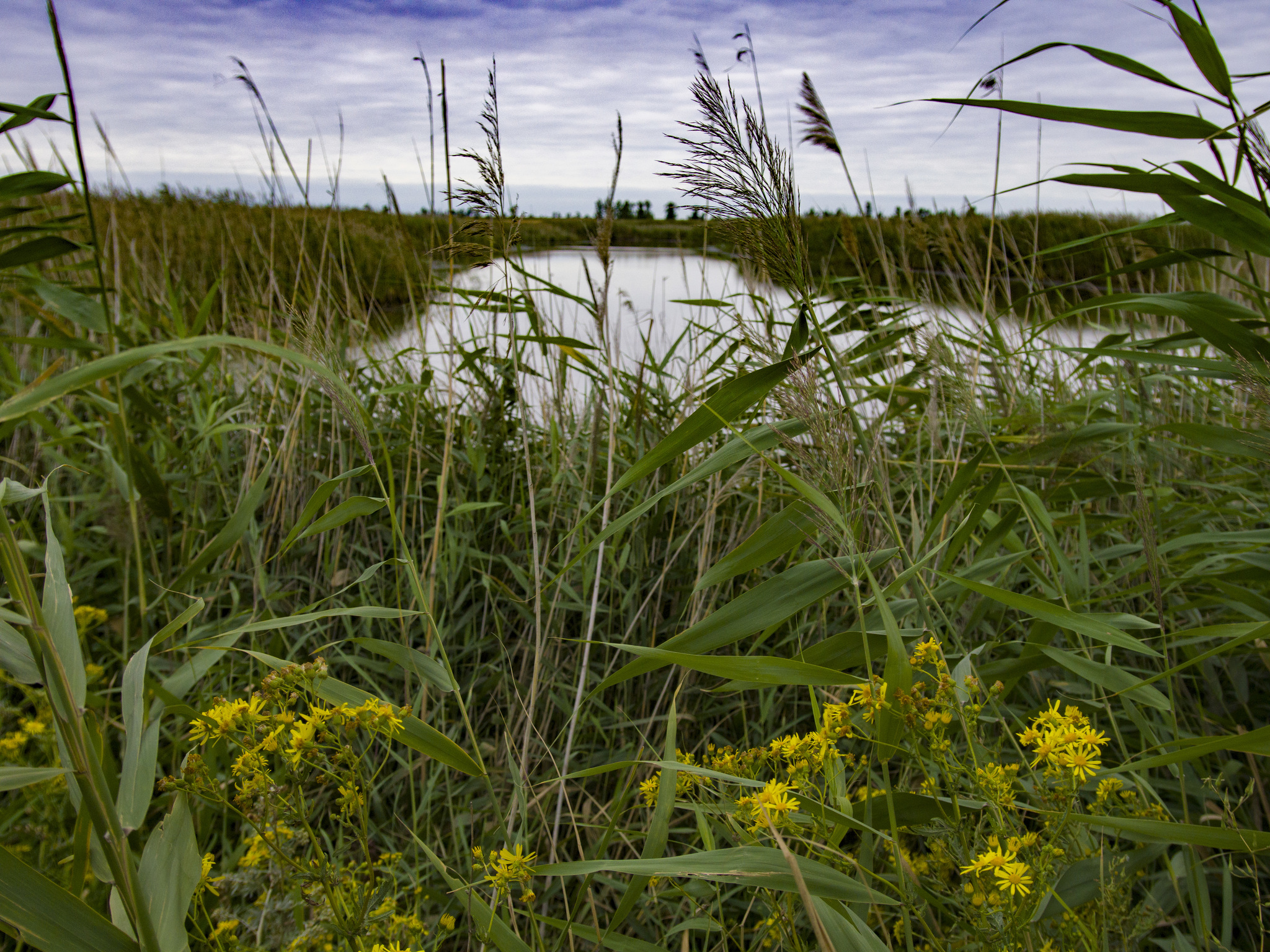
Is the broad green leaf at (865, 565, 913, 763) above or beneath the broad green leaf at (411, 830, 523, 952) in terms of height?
above

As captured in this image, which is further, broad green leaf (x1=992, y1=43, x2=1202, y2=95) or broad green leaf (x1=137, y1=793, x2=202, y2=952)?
broad green leaf (x1=992, y1=43, x2=1202, y2=95)

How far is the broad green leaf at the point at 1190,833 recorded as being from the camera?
71 cm

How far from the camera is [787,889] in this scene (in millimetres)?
700

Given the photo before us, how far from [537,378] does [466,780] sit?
1.18m

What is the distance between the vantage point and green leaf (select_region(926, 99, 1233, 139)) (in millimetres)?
1163

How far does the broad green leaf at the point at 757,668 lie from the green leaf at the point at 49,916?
0.51m

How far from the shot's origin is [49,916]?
0.61 metres

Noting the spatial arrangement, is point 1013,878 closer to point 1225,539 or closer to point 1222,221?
point 1225,539

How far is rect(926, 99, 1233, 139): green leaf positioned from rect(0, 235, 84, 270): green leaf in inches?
71.4

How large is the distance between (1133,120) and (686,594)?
1.24m

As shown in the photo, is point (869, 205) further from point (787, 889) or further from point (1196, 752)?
point (787, 889)

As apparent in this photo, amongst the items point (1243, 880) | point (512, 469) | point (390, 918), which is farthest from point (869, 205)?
point (390, 918)

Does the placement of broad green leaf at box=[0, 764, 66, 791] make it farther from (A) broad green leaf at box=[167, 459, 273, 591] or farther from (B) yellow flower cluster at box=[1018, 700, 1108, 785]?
(B) yellow flower cluster at box=[1018, 700, 1108, 785]

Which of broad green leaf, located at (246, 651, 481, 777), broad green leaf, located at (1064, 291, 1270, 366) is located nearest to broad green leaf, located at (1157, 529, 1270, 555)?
broad green leaf, located at (1064, 291, 1270, 366)
